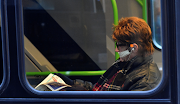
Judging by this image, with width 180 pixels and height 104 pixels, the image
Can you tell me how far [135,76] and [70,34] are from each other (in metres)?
1.36

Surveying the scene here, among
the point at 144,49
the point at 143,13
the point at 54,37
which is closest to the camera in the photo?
the point at 144,49

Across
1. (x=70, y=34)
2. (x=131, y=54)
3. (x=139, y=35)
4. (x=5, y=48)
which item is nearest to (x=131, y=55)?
(x=131, y=54)

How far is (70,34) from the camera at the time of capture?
8.05 feet

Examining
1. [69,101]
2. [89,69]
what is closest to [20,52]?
[69,101]

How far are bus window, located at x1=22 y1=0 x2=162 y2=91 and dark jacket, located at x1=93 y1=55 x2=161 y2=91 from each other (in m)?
0.85

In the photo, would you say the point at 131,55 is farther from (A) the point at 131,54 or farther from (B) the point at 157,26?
(B) the point at 157,26

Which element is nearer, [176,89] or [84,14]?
[176,89]

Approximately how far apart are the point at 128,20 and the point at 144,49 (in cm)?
28

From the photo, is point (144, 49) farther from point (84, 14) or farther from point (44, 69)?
point (44, 69)

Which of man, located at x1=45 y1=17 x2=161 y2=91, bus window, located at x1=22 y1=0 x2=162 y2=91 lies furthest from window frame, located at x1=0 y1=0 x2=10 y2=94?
bus window, located at x1=22 y1=0 x2=162 y2=91

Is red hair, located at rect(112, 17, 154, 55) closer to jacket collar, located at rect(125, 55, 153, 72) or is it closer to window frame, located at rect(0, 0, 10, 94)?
jacket collar, located at rect(125, 55, 153, 72)

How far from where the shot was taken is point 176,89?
1007mm

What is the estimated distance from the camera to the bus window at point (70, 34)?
232 cm

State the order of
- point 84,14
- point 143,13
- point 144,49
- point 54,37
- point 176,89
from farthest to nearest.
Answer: point 54,37 → point 84,14 → point 143,13 → point 144,49 → point 176,89
